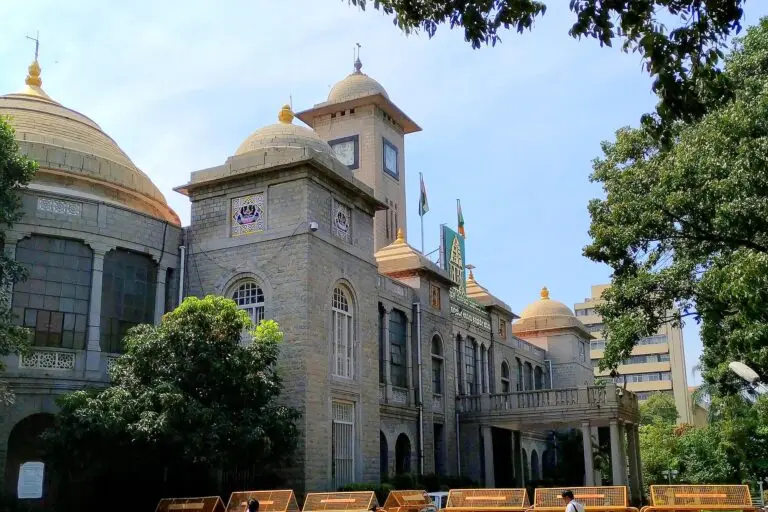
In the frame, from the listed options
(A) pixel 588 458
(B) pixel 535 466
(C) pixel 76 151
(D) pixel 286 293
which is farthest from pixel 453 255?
(C) pixel 76 151

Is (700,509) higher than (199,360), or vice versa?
(199,360)

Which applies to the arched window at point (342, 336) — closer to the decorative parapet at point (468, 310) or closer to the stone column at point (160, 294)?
the stone column at point (160, 294)

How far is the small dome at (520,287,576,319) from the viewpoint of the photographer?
47.9 metres

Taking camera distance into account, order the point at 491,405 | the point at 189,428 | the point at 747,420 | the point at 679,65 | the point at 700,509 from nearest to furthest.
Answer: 1. the point at 679,65
2. the point at 700,509
3. the point at 189,428
4. the point at 491,405
5. the point at 747,420

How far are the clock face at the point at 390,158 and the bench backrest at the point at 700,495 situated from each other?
3758cm

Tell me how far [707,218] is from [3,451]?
661 inches

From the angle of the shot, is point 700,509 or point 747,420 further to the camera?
point 747,420

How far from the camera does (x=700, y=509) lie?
1636cm

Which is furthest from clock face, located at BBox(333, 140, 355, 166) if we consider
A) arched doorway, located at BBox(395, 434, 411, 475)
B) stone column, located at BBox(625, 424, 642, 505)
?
arched doorway, located at BBox(395, 434, 411, 475)

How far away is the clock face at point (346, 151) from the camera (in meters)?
51.6

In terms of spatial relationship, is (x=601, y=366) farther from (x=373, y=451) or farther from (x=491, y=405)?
(x=491, y=405)

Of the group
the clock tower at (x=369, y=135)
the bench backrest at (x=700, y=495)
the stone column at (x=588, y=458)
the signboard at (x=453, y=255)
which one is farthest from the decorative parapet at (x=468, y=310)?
the bench backrest at (x=700, y=495)

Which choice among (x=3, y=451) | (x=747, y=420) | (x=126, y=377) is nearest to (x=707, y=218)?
Answer: (x=126, y=377)

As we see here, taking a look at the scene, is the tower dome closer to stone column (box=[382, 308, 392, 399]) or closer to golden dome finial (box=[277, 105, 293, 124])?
stone column (box=[382, 308, 392, 399])
